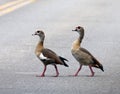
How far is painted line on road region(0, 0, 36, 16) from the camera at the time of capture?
22.1 meters

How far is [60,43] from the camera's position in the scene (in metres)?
15.0

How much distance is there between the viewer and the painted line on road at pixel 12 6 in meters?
22.1

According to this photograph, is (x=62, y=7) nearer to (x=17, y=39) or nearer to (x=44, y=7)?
(x=44, y=7)

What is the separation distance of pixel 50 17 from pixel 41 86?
11277 mm

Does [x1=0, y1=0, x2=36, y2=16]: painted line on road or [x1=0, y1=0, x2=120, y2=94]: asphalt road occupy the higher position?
[x1=0, y1=0, x2=120, y2=94]: asphalt road

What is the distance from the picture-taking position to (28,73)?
10.8m

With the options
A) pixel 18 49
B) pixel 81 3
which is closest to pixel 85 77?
pixel 18 49

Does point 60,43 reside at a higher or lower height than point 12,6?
higher

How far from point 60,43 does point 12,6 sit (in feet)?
30.2

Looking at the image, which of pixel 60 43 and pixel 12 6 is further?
pixel 12 6

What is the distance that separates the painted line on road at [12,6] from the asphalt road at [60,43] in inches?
12.0

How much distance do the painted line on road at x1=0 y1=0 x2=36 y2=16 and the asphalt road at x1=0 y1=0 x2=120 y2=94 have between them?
0.31 meters

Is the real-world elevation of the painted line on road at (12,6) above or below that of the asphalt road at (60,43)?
below

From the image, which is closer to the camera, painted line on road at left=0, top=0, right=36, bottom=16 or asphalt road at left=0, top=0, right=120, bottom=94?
asphalt road at left=0, top=0, right=120, bottom=94
